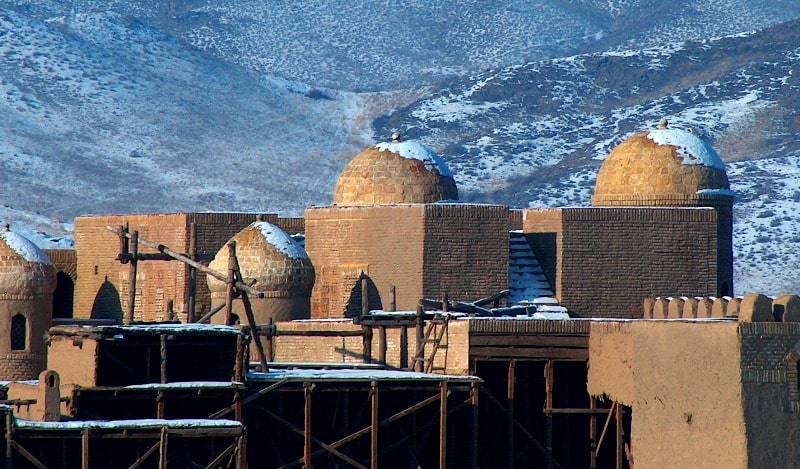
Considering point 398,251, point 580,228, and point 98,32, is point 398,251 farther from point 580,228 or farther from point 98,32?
point 98,32

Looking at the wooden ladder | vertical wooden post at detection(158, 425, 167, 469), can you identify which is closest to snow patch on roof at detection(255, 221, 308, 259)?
the wooden ladder

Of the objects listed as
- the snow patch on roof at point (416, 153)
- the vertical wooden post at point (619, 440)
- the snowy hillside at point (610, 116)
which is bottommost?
the vertical wooden post at point (619, 440)

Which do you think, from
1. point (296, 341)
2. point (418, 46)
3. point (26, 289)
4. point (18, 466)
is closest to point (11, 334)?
point (26, 289)

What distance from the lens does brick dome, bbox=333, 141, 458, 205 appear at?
113 feet

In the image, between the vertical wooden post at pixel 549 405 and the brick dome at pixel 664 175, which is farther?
the brick dome at pixel 664 175

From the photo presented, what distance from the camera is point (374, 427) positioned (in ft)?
87.4

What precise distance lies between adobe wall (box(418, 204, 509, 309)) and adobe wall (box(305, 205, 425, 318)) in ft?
0.67

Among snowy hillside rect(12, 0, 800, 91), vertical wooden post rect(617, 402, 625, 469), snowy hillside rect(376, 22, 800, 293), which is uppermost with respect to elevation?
snowy hillside rect(12, 0, 800, 91)

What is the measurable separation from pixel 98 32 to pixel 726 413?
295 feet

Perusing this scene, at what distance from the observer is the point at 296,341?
105 feet

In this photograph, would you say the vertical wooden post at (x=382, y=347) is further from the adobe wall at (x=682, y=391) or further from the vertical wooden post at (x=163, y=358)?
the vertical wooden post at (x=163, y=358)

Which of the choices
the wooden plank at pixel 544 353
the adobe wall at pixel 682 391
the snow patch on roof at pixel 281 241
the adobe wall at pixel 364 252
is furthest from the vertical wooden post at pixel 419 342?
the snow patch on roof at pixel 281 241

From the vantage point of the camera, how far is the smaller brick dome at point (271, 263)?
33031mm

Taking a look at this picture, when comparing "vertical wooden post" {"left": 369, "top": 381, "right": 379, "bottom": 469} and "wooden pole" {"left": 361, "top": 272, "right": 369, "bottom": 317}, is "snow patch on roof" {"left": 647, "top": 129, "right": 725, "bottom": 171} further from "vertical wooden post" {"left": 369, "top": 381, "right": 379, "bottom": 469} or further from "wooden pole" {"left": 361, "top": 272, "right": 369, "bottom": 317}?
"vertical wooden post" {"left": 369, "top": 381, "right": 379, "bottom": 469}
